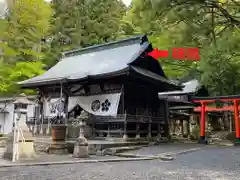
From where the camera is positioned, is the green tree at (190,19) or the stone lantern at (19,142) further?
the stone lantern at (19,142)

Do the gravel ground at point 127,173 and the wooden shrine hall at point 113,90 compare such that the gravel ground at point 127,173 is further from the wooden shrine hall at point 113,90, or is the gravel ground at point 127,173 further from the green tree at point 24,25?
the green tree at point 24,25

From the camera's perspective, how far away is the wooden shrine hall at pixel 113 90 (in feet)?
49.4

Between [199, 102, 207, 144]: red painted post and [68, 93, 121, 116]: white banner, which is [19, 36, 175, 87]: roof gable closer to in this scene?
[68, 93, 121, 116]: white banner

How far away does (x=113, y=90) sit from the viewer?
15.8m

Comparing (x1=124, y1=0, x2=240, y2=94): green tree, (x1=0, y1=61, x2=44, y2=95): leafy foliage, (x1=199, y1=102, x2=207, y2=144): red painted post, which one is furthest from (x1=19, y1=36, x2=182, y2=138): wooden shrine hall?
(x1=124, y1=0, x2=240, y2=94): green tree

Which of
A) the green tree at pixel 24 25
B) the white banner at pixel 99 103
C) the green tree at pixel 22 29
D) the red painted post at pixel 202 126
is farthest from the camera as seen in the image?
the green tree at pixel 24 25

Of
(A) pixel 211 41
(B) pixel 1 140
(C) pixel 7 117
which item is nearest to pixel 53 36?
(C) pixel 7 117

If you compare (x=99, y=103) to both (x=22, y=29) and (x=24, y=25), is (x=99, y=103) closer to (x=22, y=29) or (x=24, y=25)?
(x=24, y=25)

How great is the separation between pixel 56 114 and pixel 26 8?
37.8 ft

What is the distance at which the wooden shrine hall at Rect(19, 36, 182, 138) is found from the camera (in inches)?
593

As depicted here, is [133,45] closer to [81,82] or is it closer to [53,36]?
[81,82]

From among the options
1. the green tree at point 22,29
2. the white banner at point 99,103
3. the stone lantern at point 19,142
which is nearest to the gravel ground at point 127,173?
the stone lantern at point 19,142

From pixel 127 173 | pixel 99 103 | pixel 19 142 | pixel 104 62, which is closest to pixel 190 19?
pixel 127 173

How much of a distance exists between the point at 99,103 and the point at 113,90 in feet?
3.76
